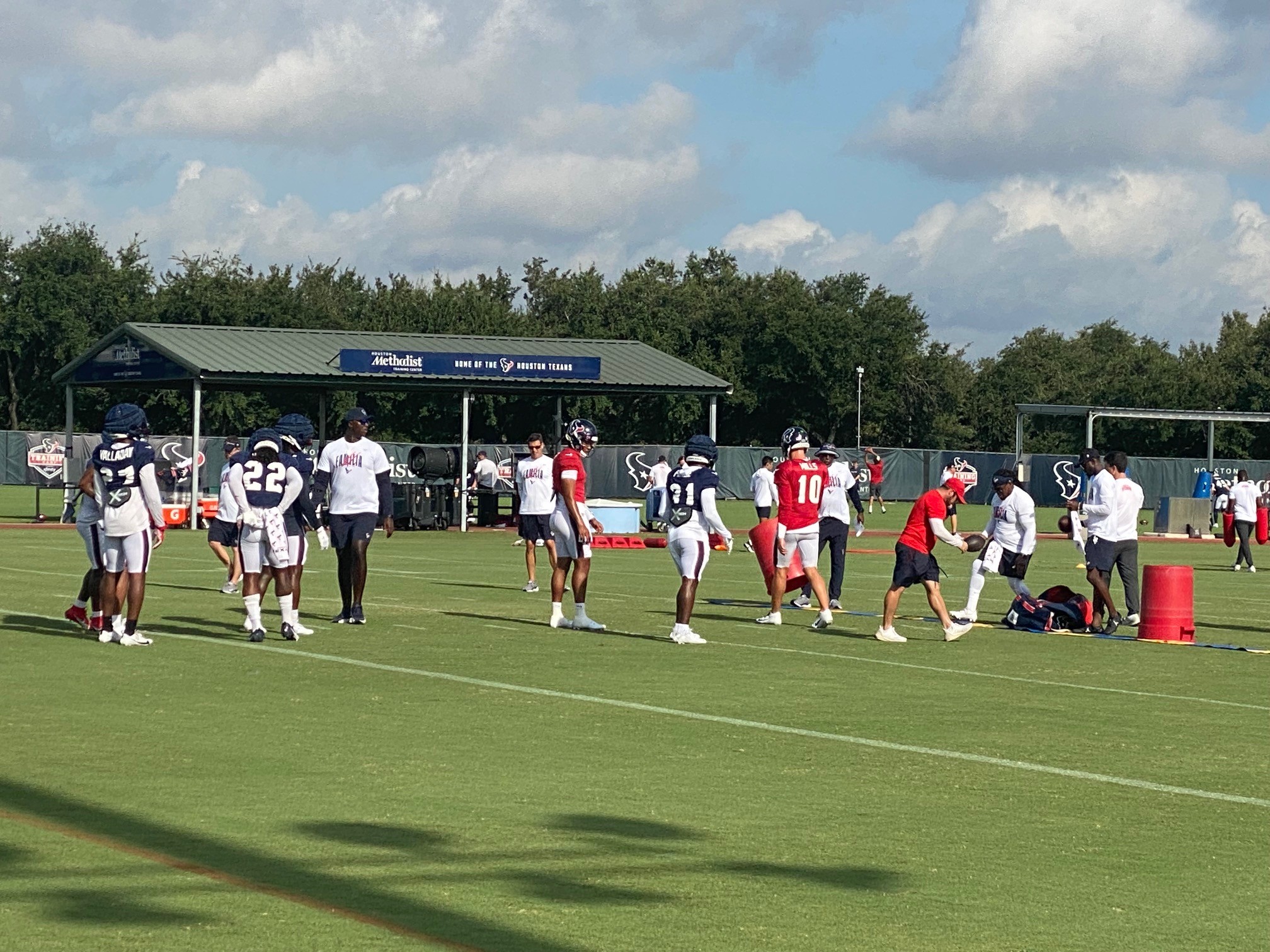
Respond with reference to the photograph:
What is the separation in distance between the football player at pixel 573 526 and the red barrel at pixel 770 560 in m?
2.20

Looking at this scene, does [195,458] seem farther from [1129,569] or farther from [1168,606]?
[1168,606]

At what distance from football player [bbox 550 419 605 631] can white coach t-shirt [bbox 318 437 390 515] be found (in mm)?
1736

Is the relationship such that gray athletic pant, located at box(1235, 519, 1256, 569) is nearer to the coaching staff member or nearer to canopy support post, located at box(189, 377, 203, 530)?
the coaching staff member

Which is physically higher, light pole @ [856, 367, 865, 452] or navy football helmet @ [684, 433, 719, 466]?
light pole @ [856, 367, 865, 452]

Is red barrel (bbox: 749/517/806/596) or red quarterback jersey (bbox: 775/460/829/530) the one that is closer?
red quarterback jersey (bbox: 775/460/829/530)

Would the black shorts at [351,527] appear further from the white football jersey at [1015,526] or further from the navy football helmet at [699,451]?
the white football jersey at [1015,526]

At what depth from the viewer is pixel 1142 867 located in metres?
7.63

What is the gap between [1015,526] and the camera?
19.2 meters

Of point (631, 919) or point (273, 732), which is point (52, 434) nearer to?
point (273, 732)

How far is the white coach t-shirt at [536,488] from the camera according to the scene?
73.8ft

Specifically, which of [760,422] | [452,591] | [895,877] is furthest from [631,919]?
[760,422]

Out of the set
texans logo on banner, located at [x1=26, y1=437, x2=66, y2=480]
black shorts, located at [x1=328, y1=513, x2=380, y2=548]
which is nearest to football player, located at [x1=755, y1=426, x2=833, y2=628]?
black shorts, located at [x1=328, y1=513, x2=380, y2=548]

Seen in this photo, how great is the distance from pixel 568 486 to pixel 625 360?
3203cm

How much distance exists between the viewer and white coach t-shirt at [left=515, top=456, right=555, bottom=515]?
22484 millimetres
